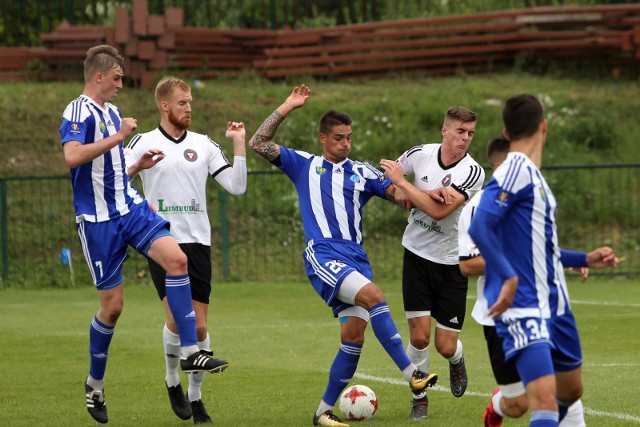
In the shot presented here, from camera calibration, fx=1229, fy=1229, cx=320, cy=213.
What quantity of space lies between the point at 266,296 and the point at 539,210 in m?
12.1

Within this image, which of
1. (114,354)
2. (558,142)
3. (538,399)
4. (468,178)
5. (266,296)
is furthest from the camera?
(558,142)

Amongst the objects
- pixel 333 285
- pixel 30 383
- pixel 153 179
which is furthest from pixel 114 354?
pixel 333 285

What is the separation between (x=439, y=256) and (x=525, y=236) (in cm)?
338

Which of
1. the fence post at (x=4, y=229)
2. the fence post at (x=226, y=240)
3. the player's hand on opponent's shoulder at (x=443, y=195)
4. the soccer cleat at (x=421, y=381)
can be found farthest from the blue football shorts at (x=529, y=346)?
the fence post at (x=4, y=229)

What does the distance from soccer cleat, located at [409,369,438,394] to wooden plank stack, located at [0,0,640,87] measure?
18.7m

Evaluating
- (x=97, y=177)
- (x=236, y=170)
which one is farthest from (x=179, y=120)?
(x=97, y=177)

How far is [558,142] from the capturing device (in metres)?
23.6

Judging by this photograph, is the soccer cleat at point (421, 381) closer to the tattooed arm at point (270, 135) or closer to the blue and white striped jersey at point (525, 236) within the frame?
the tattooed arm at point (270, 135)

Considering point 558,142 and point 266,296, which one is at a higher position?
point 558,142

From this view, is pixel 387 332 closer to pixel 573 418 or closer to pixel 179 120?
pixel 573 418

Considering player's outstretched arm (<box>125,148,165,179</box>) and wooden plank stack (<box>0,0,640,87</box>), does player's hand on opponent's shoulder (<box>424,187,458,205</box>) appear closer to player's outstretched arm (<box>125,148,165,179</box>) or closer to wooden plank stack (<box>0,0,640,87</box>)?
player's outstretched arm (<box>125,148,165,179</box>)

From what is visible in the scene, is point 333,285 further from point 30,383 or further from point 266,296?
point 266,296

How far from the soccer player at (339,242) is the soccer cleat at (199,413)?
869 millimetres

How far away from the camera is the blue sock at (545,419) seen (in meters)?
6.10
